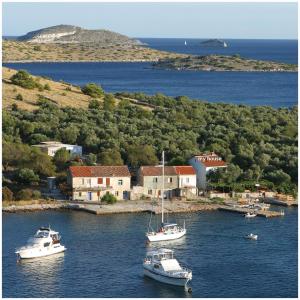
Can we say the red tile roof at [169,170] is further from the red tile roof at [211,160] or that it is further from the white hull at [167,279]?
the white hull at [167,279]

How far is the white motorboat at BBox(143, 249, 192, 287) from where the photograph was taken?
28.3 metres

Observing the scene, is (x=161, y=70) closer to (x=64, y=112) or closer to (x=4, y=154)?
(x=64, y=112)

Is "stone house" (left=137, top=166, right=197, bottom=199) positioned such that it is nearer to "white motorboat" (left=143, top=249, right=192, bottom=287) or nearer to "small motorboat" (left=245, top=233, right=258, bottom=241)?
"small motorboat" (left=245, top=233, right=258, bottom=241)

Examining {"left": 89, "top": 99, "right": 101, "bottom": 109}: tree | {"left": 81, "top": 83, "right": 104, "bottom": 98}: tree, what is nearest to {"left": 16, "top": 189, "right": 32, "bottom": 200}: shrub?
{"left": 89, "top": 99, "right": 101, "bottom": 109}: tree

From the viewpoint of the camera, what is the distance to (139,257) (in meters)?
31.6

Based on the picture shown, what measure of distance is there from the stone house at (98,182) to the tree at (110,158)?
3039 millimetres

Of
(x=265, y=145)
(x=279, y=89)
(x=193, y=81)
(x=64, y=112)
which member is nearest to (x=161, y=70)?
(x=193, y=81)

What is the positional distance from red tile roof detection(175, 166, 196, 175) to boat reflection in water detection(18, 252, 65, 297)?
40.5ft

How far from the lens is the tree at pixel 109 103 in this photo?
66.8 m

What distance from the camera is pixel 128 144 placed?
50.2 metres

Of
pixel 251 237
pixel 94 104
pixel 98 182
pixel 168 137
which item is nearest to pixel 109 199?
pixel 98 182

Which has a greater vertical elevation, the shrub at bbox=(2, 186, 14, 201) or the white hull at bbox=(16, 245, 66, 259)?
the shrub at bbox=(2, 186, 14, 201)

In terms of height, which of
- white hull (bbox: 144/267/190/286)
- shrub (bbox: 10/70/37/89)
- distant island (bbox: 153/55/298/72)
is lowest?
white hull (bbox: 144/267/190/286)

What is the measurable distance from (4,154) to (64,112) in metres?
17.1
